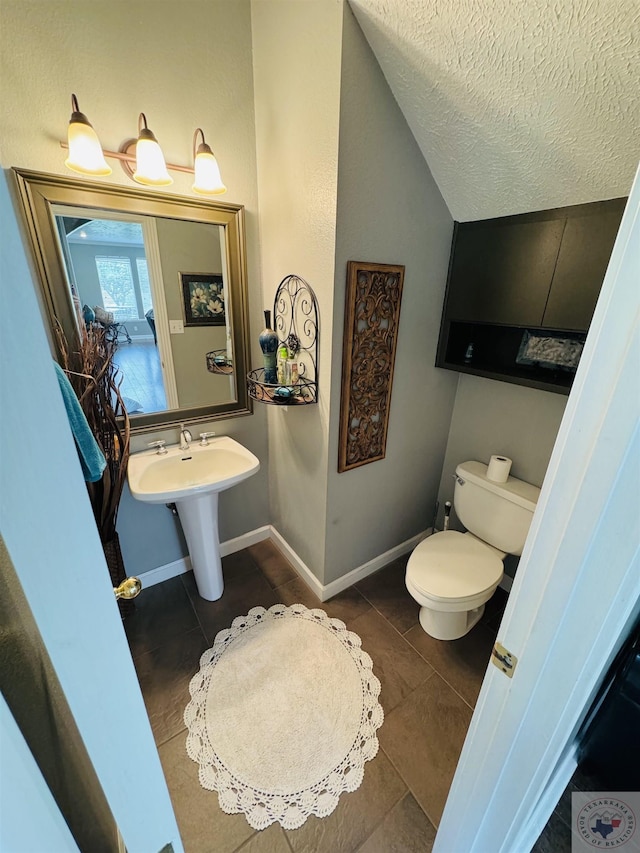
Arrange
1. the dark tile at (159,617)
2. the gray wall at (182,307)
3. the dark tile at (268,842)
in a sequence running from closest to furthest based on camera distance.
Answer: the dark tile at (268,842)
the gray wall at (182,307)
the dark tile at (159,617)

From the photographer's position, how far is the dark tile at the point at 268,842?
111cm

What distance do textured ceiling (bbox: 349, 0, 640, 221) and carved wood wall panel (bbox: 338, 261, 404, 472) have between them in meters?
0.49

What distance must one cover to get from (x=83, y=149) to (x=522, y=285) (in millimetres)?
1728

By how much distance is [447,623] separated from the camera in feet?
5.66

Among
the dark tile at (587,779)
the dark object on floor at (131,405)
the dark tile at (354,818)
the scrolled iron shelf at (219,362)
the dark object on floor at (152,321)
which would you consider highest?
the dark object on floor at (152,321)

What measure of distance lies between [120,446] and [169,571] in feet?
2.91

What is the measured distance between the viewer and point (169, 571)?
207cm

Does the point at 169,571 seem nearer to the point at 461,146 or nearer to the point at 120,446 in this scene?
the point at 120,446

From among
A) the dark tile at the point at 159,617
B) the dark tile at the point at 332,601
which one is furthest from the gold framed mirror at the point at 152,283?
the dark tile at the point at 332,601

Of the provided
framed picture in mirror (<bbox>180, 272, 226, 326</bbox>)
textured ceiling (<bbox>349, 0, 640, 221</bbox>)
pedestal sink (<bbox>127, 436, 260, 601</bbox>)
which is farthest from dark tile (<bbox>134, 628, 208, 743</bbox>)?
textured ceiling (<bbox>349, 0, 640, 221</bbox>)

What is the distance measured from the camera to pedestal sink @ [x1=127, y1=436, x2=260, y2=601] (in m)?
1.63

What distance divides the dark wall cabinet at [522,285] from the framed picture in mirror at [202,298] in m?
1.14

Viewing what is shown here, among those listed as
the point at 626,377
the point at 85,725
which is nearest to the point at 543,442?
the point at 626,377
